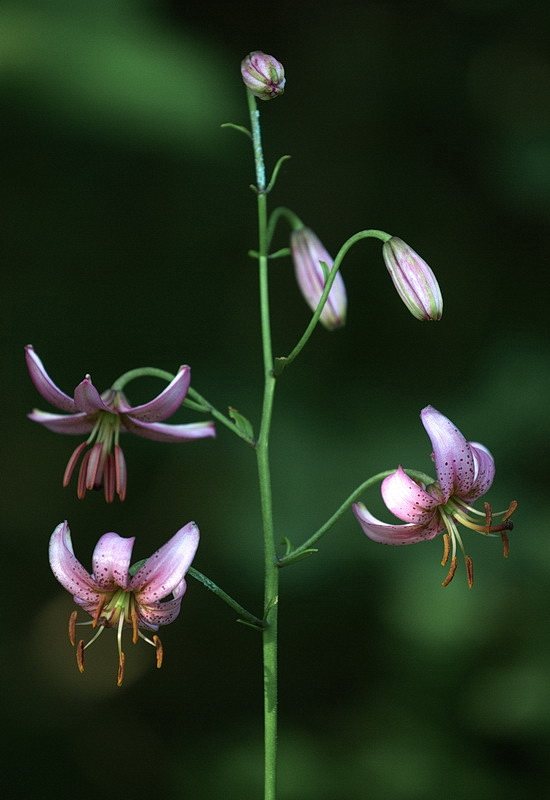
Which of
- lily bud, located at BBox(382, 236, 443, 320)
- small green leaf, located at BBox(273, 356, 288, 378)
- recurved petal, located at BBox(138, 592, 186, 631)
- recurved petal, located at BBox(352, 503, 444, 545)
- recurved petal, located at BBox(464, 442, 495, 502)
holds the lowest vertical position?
recurved petal, located at BBox(138, 592, 186, 631)

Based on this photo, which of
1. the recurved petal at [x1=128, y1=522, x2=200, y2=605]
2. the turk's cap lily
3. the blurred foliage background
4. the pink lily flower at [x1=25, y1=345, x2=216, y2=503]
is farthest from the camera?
the blurred foliage background

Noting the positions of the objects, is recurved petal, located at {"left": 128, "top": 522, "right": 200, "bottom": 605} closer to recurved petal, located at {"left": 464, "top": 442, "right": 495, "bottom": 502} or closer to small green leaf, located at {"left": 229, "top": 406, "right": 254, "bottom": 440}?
small green leaf, located at {"left": 229, "top": 406, "right": 254, "bottom": 440}

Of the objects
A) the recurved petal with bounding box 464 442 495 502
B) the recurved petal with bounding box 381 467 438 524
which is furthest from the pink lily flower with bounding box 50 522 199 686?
the recurved petal with bounding box 464 442 495 502

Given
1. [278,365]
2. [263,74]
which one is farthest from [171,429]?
[263,74]

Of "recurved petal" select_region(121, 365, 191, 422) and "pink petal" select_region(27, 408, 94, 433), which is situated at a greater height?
"recurved petal" select_region(121, 365, 191, 422)

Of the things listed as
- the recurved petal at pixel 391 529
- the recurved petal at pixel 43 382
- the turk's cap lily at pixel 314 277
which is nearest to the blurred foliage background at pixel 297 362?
the turk's cap lily at pixel 314 277

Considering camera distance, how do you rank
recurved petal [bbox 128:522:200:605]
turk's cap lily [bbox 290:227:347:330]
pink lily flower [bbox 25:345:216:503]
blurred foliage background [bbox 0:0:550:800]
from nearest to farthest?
recurved petal [bbox 128:522:200:605]
pink lily flower [bbox 25:345:216:503]
turk's cap lily [bbox 290:227:347:330]
blurred foliage background [bbox 0:0:550:800]

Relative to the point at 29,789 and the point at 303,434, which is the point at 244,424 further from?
the point at 29,789

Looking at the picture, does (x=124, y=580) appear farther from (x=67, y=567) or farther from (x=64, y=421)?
(x=64, y=421)
